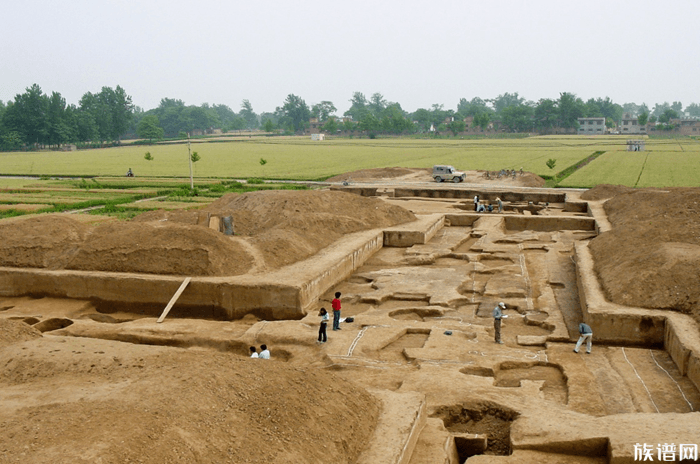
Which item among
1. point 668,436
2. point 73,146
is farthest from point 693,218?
point 73,146

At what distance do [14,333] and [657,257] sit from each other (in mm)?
13621

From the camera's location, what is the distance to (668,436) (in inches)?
313

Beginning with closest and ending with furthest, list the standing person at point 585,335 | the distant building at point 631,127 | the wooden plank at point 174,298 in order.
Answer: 1. the standing person at point 585,335
2. the wooden plank at point 174,298
3. the distant building at point 631,127

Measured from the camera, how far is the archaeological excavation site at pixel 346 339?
756 cm

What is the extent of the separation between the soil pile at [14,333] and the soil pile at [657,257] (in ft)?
38.5

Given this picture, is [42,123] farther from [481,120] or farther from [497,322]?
[497,322]

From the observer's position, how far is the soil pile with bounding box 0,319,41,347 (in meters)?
10.7

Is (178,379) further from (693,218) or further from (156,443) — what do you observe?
(693,218)

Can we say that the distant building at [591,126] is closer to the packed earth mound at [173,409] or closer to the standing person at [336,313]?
the standing person at [336,313]

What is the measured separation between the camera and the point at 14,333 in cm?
1103

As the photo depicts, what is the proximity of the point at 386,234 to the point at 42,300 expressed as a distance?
463 inches

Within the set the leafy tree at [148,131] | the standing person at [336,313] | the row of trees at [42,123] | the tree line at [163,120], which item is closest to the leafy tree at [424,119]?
the tree line at [163,120]

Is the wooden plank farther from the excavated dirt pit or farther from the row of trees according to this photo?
the row of trees

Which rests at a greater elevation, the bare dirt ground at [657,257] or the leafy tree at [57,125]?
the leafy tree at [57,125]
